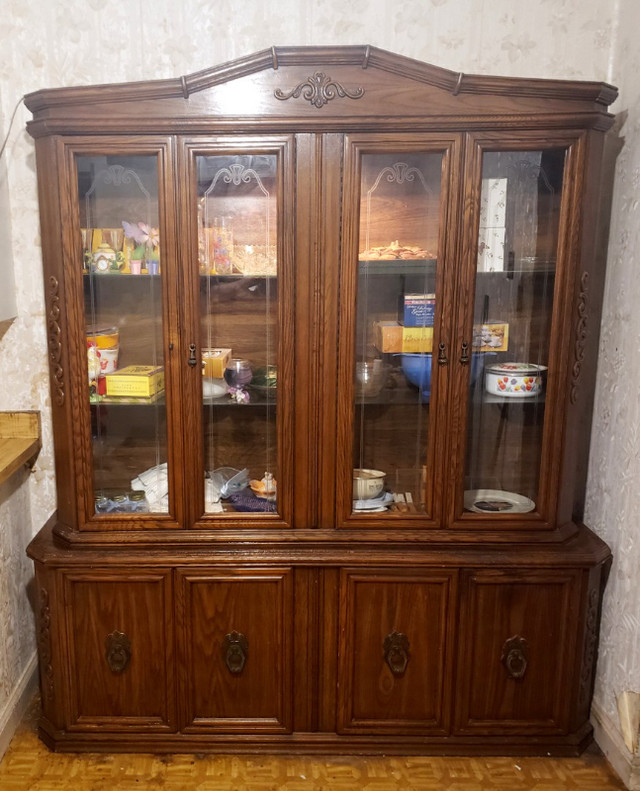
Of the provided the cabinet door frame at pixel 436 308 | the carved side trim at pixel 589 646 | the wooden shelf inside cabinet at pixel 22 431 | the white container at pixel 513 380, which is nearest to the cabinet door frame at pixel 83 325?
the wooden shelf inside cabinet at pixel 22 431

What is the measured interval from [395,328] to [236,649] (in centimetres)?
105

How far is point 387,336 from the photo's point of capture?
1954mm

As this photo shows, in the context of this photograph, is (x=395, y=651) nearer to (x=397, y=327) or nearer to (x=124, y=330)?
A: (x=397, y=327)

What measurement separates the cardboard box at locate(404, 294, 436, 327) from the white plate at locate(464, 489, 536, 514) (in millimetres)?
523

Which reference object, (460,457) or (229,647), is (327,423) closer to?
(460,457)

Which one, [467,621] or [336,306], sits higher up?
[336,306]

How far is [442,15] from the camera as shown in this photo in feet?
6.86

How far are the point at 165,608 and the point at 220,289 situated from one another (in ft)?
3.07

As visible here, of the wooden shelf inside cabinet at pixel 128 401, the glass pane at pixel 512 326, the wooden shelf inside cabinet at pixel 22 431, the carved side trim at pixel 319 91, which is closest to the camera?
the carved side trim at pixel 319 91

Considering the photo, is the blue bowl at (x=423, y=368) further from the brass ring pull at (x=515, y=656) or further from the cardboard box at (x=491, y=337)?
the brass ring pull at (x=515, y=656)

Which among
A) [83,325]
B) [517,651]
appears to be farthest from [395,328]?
[517,651]

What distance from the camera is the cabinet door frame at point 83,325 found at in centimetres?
181

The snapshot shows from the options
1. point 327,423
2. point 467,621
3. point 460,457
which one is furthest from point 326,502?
point 467,621

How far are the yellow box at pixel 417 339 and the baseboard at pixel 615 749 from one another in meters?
1.25
